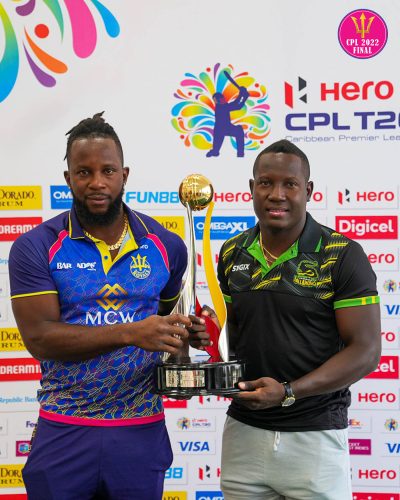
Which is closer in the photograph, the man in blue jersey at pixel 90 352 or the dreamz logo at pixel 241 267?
the man in blue jersey at pixel 90 352

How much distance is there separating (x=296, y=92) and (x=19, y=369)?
5.47 ft

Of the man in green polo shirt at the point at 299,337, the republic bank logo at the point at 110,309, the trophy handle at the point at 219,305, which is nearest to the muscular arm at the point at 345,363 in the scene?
the man in green polo shirt at the point at 299,337

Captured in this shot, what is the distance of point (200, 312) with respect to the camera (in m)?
2.01

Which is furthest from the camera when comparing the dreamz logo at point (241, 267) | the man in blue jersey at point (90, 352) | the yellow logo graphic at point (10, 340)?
the yellow logo graphic at point (10, 340)

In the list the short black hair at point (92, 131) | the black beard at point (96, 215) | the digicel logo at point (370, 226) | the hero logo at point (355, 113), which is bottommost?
the black beard at point (96, 215)

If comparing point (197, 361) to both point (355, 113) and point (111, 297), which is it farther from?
point (355, 113)

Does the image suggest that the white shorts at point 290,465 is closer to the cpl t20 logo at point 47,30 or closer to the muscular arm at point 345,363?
the muscular arm at point 345,363

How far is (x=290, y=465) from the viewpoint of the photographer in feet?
6.43

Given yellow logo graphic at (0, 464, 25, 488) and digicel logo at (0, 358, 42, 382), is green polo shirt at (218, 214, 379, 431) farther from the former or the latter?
yellow logo graphic at (0, 464, 25, 488)

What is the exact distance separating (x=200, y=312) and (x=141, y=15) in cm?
168

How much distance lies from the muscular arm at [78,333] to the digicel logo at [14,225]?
135cm

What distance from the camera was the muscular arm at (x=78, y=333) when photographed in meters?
1.82

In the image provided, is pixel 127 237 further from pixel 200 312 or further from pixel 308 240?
pixel 308 240

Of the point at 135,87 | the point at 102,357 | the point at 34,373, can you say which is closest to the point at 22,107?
the point at 135,87
